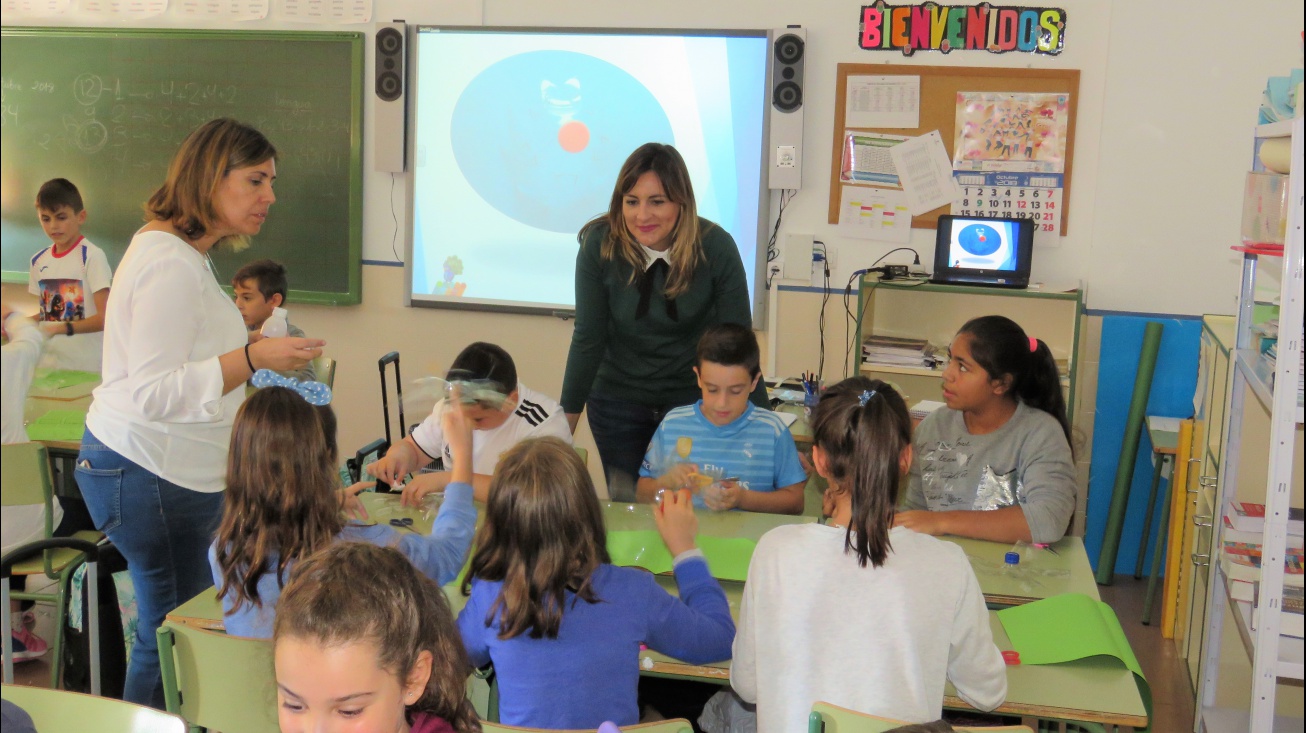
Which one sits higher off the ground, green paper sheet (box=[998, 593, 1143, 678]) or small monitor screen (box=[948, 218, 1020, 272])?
small monitor screen (box=[948, 218, 1020, 272])

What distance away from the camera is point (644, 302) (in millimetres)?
3223

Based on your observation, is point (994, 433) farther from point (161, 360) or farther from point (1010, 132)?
point (1010, 132)

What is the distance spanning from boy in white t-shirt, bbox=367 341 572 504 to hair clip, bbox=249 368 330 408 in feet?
0.78

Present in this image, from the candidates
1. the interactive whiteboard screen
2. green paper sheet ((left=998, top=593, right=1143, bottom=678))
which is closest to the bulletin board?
the interactive whiteboard screen

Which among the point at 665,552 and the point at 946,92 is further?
the point at 946,92

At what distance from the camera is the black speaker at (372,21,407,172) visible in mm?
5066

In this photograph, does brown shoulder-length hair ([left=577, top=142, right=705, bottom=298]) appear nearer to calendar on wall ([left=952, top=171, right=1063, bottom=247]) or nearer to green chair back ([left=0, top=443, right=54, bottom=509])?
green chair back ([left=0, top=443, right=54, bottom=509])

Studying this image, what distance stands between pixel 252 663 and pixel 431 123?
11.9ft

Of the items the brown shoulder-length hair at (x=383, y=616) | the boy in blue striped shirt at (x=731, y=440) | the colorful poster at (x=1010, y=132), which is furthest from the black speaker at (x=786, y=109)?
the brown shoulder-length hair at (x=383, y=616)

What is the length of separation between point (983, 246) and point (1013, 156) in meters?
0.43

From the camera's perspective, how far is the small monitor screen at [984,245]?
4422 millimetres

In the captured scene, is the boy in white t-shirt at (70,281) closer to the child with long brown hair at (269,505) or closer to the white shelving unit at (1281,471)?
the child with long brown hair at (269,505)

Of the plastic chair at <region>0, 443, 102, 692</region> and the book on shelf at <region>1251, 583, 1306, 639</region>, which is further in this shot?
the plastic chair at <region>0, 443, 102, 692</region>

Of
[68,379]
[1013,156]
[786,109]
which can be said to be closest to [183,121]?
[68,379]
